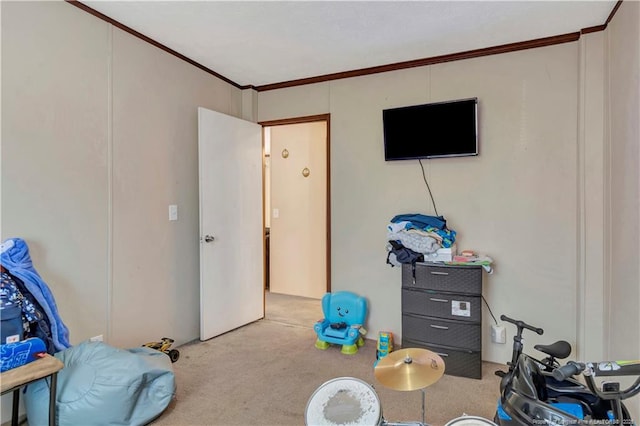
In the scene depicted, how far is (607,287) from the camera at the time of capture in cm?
251

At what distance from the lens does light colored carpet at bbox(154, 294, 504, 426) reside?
2.15 metres

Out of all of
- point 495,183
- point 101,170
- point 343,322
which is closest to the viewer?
point 101,170

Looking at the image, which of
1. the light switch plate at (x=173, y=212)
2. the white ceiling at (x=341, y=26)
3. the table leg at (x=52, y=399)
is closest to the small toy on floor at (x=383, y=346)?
the light switch plate at (x=173, y=212)

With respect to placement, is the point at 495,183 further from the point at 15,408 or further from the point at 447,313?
the point at 15,408

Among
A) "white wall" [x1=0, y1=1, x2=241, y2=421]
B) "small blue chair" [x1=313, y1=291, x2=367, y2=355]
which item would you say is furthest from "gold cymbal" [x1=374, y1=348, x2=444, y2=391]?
"white wall" [x1=0, y1=1, x2=241, y2=421]

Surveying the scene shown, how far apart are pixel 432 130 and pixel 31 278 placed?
290cm

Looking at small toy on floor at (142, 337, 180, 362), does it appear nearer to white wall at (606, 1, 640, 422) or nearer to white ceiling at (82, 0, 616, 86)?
white ceiling at (82, 0, 616, 86)

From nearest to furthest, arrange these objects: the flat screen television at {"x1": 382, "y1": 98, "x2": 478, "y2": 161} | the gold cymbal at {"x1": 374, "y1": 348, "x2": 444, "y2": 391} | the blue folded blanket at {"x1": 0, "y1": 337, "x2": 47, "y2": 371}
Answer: the gold cymbal at {"x1": 374, "y1": 348, "x2": 444, "y2": 391}
the blue folded blanket at {"x1": 0, "y1": 337, "x2": 47, "y2": 371}
the flat screen television at {"x1": 382, "y1": 98, "x2": 478, "y2": 161}

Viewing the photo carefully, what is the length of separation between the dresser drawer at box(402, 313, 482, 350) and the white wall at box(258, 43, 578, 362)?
43 cm

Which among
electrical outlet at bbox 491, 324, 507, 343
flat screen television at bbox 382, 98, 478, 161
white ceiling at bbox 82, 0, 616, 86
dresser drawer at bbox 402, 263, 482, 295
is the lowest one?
electrical outlet at bbox 491, 324, 507, 343

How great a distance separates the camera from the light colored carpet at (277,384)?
2.15m

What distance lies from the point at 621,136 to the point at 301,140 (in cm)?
344

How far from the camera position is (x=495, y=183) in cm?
295

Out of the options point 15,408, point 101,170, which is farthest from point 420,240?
point 15,408
